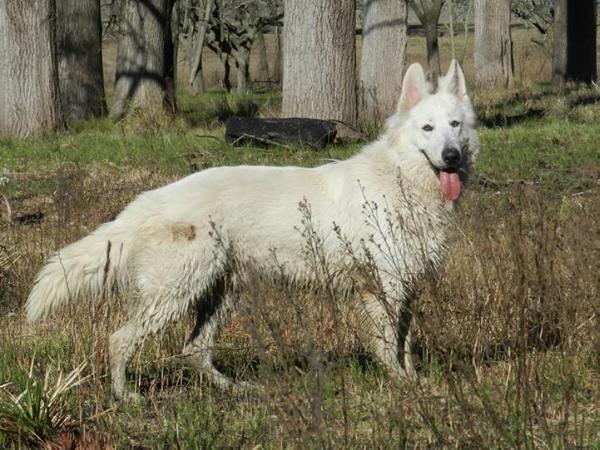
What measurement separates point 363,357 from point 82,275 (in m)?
1.66

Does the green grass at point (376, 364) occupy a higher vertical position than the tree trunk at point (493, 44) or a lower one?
lower

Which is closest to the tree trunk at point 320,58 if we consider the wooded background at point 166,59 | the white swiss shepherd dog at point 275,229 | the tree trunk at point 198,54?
the wooded background at point 166,59

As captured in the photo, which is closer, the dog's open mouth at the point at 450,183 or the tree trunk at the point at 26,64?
the dog's open mouth at the point at 450,183

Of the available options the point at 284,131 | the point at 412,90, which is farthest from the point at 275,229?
the point at 284,131

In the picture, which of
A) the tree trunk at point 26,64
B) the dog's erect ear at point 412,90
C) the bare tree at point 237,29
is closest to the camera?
the dog's erect ear at point 412,90

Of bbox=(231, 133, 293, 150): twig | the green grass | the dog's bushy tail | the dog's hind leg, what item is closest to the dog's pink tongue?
the green grass

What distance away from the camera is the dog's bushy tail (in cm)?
524

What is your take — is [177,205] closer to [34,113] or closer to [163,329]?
[163,329]

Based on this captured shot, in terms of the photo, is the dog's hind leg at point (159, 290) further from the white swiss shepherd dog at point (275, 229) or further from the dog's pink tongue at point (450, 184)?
the dog's pink tongue at point (450, 184)

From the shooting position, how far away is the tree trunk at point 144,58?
621 inches

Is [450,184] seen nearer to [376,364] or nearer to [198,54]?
[376,364]

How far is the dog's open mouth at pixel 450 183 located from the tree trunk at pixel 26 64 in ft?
31.3

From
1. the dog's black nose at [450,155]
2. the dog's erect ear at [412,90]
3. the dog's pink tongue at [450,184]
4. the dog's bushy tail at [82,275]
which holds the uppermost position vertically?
the dog's erect ear at [412,90]

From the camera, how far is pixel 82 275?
5.26m
